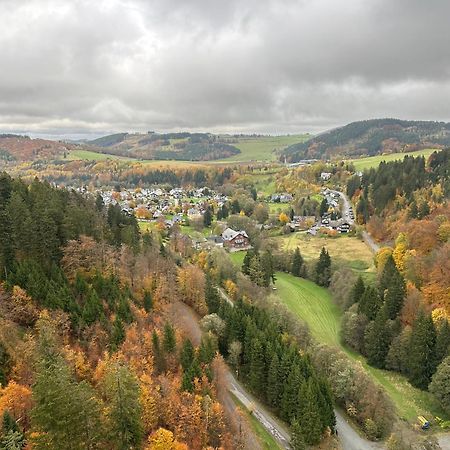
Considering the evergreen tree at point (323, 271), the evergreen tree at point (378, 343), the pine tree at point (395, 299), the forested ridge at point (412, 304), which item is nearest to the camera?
the forested ridge at point (412, 304)

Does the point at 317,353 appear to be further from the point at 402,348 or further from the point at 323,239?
the point at 323,239

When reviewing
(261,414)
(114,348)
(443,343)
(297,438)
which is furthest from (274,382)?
(443,343)

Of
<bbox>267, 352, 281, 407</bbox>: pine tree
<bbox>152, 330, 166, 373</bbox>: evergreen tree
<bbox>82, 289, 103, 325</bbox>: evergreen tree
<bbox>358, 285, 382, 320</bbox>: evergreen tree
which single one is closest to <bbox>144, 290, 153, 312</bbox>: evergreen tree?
<bbox>82, 289, 103, 325</bbox>: evergreen tree

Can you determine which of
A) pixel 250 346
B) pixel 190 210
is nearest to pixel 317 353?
pixel 250 346

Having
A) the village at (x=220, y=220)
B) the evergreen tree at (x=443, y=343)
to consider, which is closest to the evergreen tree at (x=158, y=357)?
the evergreen tree at (x=443, y=343)

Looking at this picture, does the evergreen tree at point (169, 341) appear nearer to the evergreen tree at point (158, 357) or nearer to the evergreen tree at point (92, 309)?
the evergreen tree at point (158, 357)

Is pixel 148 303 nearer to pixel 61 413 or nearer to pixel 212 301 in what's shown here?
pixel 212 301
